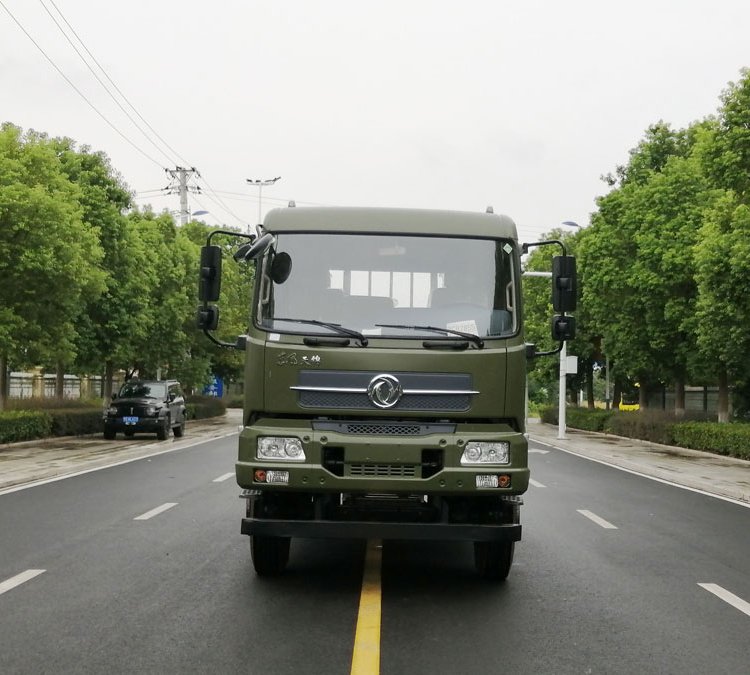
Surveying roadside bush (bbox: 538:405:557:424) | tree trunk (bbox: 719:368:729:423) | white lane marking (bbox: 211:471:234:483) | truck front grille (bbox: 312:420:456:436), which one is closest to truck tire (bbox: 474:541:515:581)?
truck front grille (bbox: 312:420:456:436)

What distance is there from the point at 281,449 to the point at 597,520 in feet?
20.9

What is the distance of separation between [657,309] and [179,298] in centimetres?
1889

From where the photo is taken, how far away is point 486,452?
24.5 feet

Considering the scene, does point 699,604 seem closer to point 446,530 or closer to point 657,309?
point 446,530

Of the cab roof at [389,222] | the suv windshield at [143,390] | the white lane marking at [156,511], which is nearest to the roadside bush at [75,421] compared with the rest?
the suv windshield at [143,390]

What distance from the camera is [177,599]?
7.28 metres

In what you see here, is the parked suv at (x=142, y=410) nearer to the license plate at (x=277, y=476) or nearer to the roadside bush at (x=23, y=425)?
the roadside bush at (x=23, y=425)

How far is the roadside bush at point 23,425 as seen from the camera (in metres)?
25.9

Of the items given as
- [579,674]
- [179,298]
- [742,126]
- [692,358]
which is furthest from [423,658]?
[179,298]

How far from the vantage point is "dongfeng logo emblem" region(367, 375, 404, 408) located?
7395mm

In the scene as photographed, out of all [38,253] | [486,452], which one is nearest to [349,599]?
[486,452]

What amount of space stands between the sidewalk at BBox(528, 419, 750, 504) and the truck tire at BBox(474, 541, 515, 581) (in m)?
8.83

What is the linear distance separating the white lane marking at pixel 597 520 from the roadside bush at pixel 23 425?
54.9 ft

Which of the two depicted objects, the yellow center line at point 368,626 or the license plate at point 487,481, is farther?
the license plate at point 487,481
